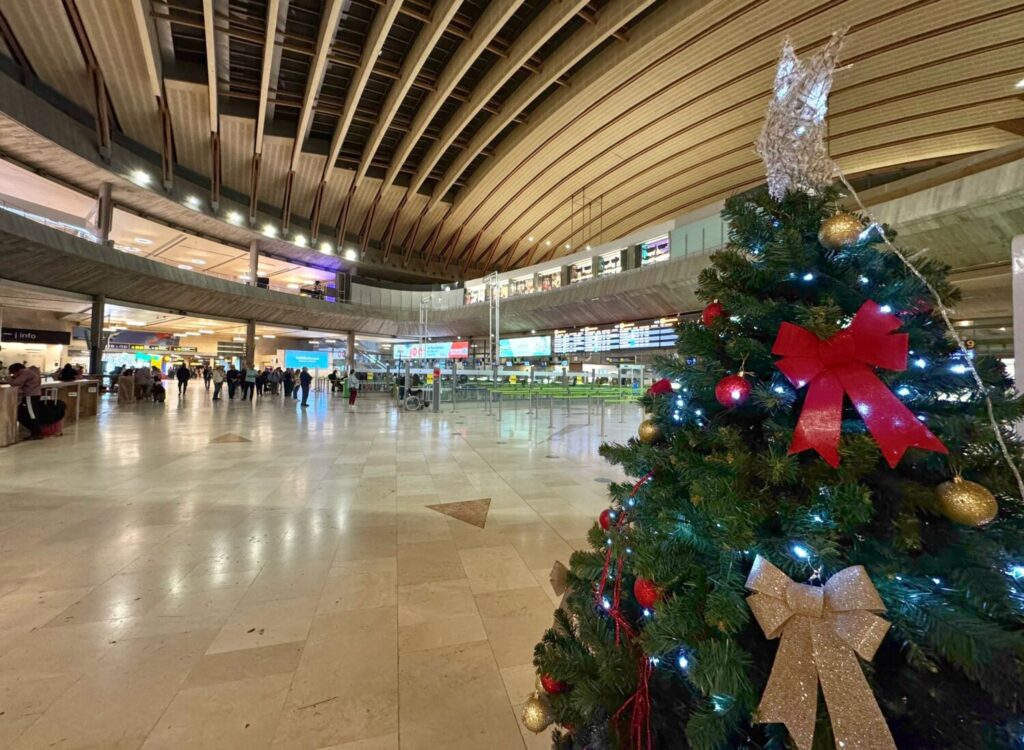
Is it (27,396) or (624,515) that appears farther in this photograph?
(27,396)

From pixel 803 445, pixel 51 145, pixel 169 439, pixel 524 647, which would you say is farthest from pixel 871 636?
pixel 51 145

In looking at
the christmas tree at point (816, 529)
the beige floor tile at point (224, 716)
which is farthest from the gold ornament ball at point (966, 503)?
the beige floor tile at point (224, 716)

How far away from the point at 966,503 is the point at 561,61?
21.2 meters

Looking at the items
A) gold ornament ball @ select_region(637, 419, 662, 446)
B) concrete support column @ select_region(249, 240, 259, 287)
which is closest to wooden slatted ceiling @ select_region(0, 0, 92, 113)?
concrete support column @ select_region(249, 240, 259, 287)

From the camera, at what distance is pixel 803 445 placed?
759mm

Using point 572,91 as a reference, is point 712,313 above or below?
below

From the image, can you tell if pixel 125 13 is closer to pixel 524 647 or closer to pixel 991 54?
pixel 524 647

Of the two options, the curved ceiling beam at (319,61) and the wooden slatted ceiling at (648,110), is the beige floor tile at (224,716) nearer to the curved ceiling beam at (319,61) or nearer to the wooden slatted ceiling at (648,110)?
the wooden slatted ceiling at (648,110)

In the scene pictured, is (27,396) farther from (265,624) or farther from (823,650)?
(823,650)

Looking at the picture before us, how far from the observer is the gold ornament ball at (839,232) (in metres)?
0.87

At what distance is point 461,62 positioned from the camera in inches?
658

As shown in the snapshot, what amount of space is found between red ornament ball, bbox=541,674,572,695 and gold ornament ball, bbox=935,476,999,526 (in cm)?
93

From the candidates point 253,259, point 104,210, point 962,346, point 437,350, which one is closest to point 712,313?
point 962,346

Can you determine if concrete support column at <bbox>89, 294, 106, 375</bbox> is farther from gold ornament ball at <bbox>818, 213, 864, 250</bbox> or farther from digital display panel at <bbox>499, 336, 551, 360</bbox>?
gold ornament ball at <bbox>818, 213, 864, 250</bbox>
